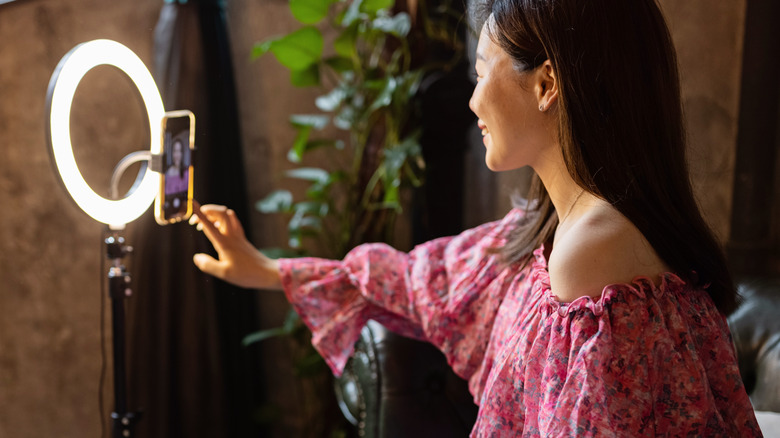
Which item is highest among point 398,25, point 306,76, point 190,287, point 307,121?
point 398,25

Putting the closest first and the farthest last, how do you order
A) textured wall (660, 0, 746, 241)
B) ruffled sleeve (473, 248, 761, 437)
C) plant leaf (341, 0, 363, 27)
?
ruffled sleeve (473, 248, 761, 437), textured wall (660, 0, 746, 241), plant leaf (341, 0, 363, 27)

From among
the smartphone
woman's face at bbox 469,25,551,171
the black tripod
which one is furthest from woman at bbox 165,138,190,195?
woman's face at bbox 469,25,551,171

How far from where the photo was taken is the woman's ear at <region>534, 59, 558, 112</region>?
92 centimetres

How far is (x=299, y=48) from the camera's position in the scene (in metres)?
1.80

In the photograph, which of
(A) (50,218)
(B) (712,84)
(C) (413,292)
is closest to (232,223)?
(C) (413,292)

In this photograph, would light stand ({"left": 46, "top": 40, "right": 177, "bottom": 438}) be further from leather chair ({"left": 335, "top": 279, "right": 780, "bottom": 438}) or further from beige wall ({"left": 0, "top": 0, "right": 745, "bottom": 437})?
beige wall ({"left": 0, "top": 0, "right": 745, "bottom": 437})

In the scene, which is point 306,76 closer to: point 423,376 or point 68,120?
point 423,376

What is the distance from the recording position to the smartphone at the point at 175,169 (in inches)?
41.2

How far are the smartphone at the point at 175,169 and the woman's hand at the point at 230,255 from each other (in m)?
0.10

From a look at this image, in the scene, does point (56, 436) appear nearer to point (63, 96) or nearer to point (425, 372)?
point (425, 372)

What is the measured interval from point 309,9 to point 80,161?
71 centimetres

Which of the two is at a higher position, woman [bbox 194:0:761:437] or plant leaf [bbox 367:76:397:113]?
plant leaf [bbox 367:76:397:113]

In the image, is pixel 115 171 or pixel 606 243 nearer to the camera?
pixel 606 243

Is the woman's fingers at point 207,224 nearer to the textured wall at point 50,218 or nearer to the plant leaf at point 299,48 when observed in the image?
the textured wall at point 50,218
